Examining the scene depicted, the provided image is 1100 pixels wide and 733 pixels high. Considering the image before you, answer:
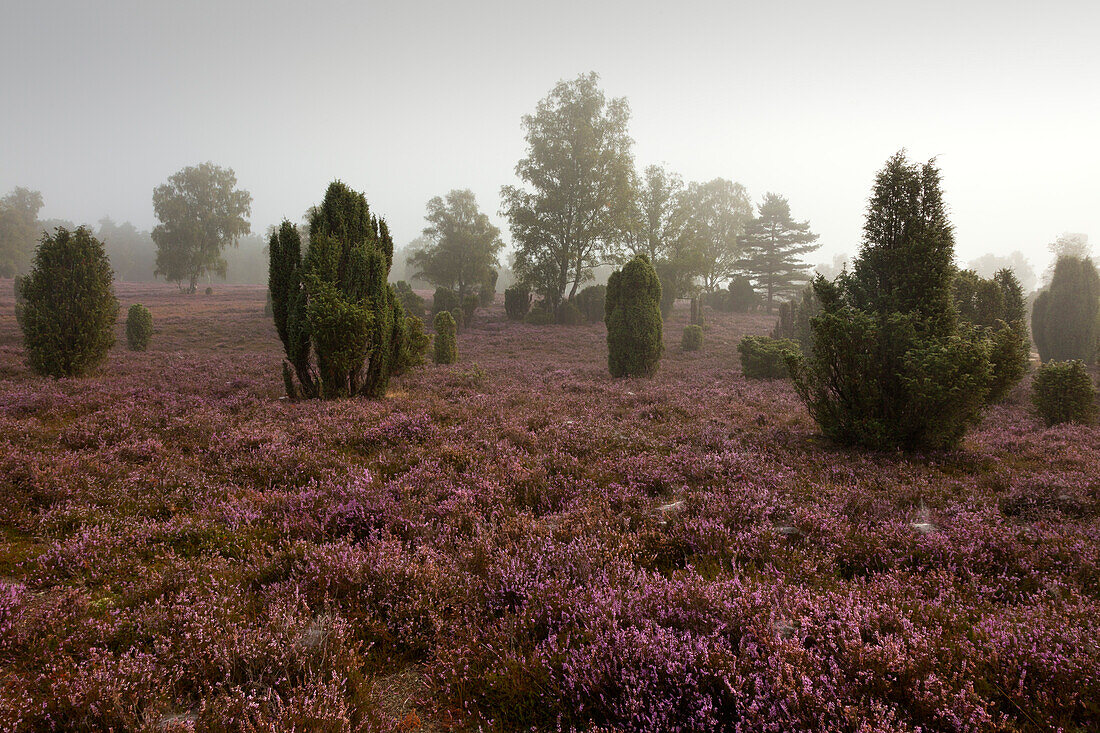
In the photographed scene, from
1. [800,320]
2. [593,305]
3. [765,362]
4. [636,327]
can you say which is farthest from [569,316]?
[765,362]

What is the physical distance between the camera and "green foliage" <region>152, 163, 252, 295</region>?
5403 centimetres

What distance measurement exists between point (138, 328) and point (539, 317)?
930 inches

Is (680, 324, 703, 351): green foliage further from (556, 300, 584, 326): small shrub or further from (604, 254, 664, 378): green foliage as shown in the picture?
(556, 300, 584, 326): small shrub

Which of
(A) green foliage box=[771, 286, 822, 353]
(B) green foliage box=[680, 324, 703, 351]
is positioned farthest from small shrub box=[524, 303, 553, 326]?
(A) green foliage box=[771, 286, 822, 353]

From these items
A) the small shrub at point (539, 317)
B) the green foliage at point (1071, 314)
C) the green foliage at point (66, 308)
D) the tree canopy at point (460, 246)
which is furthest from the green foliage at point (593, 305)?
the green foliage at point (66, 308)

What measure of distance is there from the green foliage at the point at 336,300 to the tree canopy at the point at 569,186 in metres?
25.1

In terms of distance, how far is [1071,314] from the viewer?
70.7 ft

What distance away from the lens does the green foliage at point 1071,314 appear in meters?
21.3

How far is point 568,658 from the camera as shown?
2.66 meters

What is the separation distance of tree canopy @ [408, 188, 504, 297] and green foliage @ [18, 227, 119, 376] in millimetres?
28718

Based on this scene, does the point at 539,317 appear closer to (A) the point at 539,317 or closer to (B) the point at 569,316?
(A) the point at 539,317

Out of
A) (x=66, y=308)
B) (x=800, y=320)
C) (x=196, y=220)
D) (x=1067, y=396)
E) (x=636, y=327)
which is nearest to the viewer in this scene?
(x=1067, y=396)

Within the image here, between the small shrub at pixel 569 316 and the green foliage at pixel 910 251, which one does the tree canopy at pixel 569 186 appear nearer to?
the small shrub at pixel 569 316

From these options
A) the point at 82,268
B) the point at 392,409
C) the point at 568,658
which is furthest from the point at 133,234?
the point at 568,658
